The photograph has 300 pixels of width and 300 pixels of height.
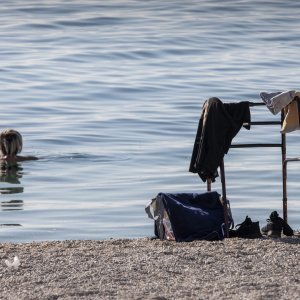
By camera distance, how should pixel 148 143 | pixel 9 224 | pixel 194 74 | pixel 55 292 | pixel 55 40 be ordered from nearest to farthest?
pixel 55 292 → pixel 9 224 → pixel 148 143 → pixel 194 74 → pixel 55 40

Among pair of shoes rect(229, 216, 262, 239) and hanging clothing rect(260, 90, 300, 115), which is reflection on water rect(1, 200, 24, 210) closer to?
pair of shoes rect(229, 216, 262, 239)

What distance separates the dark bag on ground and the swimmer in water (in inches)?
249

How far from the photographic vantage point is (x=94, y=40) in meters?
36.8

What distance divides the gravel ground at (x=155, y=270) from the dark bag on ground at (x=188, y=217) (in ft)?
0.62

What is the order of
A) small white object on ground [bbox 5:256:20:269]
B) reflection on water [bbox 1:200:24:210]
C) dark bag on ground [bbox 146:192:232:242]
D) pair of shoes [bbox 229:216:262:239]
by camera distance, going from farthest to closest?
reflection on water [bbox 1:200:24:210] < pair of shoes [bbox 229:216:262:239] < dark bag on ground [bbox 146:192:232:242] < small white object on ground [bbox 5:256:20:269]

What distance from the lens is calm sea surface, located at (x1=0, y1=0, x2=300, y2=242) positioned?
13961 millimetres

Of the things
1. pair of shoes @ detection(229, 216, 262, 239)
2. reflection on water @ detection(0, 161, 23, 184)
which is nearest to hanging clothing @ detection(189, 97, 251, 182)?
pair of shoes @ detection(229, 216, 262, 239)

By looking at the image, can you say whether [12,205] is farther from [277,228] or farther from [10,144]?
[277,228]

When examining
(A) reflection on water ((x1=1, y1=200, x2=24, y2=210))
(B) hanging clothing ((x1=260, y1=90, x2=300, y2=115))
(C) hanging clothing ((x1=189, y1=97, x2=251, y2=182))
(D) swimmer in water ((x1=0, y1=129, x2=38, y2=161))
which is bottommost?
(A) reflection on water ((x1=1, y1=200, x2=24, y2=210))

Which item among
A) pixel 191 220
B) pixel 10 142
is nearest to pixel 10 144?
pixel 10 142

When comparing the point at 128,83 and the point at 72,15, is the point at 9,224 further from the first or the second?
the point at 72,15

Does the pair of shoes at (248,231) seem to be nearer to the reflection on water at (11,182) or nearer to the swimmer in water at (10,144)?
the reflection on water at (11,182)

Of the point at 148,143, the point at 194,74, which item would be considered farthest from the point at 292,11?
the point at 148,143

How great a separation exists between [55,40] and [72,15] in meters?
8.05
